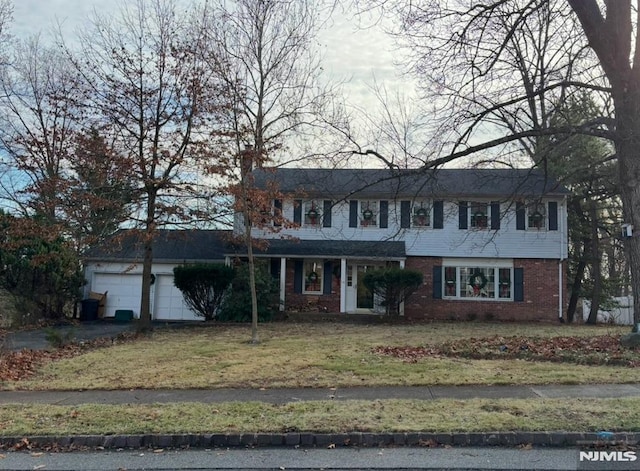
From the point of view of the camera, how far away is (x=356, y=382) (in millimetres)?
9016

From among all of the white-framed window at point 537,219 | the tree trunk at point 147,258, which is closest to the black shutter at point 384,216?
the white-framed window at point 537,219

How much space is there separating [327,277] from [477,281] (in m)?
6.44

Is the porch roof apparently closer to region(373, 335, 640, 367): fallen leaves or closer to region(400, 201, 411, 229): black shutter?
region(400, 201, 411, 229): black shutter

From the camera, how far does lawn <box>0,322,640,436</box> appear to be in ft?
21.2

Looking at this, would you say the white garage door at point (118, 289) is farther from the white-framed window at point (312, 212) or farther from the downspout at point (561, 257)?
the downspout at point (561, 257)

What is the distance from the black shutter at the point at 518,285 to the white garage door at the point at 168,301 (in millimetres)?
14237

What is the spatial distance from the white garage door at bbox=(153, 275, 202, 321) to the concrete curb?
1832cm

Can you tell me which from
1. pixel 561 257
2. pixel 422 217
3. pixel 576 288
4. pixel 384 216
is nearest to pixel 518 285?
pixel 561 257

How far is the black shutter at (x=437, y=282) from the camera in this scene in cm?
2338

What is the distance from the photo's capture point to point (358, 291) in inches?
947

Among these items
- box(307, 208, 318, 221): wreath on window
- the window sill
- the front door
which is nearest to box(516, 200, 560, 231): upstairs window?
the window sill

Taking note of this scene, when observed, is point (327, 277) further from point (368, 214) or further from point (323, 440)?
point (323, 440)

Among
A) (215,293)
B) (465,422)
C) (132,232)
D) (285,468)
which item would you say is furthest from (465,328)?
(285,468)

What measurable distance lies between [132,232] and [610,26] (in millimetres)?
13702
